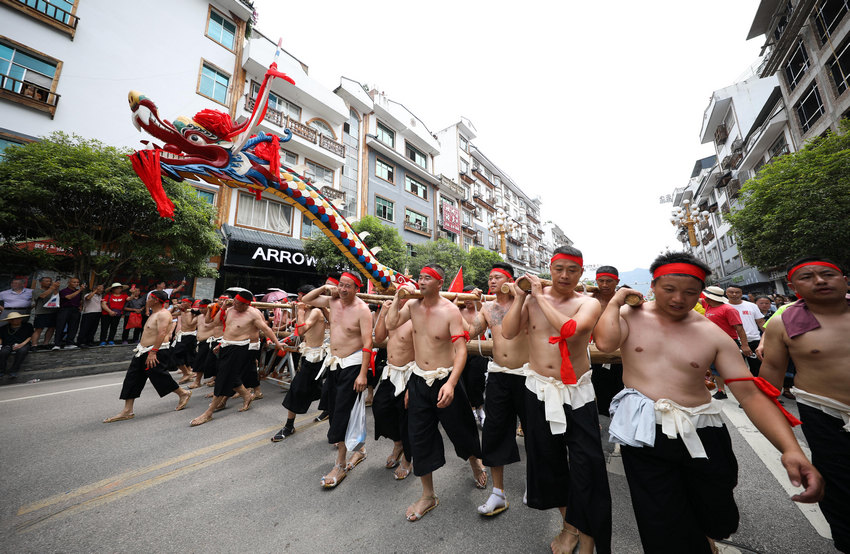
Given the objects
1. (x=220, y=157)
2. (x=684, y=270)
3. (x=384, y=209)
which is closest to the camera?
(x=684, y=270)

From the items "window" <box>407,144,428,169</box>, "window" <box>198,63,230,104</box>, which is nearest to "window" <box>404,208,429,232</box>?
"window" <box>407,144,428,169</box>

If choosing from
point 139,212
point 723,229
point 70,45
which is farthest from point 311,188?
point 723,229

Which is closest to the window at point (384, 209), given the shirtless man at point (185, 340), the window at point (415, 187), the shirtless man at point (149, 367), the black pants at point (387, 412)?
the window at point (415, 187)

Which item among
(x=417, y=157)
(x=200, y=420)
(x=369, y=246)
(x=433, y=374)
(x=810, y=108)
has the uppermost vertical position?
(x=417, y=157)

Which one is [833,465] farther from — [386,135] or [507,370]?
[386,135]

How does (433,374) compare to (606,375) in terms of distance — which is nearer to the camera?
(433,374)

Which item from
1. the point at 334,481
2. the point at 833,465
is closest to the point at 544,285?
the point at 833,465

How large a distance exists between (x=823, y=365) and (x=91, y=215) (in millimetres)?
13384

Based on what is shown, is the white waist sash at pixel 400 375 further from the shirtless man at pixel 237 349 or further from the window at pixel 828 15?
the window at pixel 828 15

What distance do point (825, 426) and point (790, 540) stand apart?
869 millimetres

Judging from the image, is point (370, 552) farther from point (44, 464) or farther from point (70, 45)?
point (70, 45)

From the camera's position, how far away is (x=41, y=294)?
7.60 meters

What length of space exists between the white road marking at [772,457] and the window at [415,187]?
1965 cm

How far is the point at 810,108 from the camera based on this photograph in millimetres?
14500
